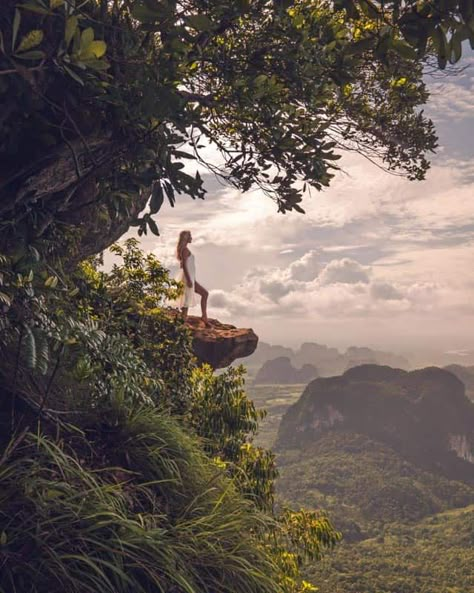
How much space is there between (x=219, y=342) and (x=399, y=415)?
11765 centimetres

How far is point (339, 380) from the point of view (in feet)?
427

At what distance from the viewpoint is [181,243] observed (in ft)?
35.3

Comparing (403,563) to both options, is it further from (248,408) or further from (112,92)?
(112,92)

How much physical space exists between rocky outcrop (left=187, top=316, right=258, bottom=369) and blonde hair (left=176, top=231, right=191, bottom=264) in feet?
4.50

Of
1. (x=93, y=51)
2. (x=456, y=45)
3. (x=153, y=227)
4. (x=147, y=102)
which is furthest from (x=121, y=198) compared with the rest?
(x=456, y=45)

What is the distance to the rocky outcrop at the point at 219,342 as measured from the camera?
1032cm

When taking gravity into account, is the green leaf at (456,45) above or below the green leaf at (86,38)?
below

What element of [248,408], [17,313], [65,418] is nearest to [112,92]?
[17,313]

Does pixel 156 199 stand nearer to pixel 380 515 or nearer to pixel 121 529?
pixel 121 529

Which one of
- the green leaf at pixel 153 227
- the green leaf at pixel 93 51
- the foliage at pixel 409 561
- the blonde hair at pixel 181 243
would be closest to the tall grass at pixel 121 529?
the green leaf at pixel 153 227

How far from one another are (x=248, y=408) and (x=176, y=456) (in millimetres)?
3577

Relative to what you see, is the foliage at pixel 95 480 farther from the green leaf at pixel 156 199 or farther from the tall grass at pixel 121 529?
the green leaf at pixel 156 199

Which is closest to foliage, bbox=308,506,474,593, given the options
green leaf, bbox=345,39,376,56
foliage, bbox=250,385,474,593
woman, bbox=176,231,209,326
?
foliage, bbox=250,385,474,593

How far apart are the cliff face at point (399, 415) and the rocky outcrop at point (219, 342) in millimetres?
106370
